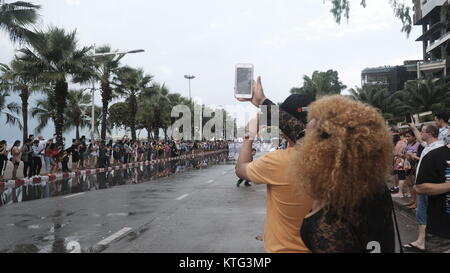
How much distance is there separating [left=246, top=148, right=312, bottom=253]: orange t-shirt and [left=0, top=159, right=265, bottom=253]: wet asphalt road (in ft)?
13.6

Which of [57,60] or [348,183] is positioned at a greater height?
[57,60]

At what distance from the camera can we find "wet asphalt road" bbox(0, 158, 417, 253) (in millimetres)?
6785

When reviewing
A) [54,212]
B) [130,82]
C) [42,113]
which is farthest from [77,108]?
[54,212]

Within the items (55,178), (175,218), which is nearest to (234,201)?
(175,218)

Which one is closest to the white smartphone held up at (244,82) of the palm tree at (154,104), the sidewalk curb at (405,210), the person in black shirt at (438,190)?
the person in black shirt at (438,190)

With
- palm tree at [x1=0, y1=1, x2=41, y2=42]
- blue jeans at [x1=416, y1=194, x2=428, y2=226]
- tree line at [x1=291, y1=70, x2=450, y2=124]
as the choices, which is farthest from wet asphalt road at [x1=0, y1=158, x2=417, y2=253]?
tree line at [x1=291, y1=70, x2=450, y2=124]

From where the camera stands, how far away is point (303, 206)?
232 cm

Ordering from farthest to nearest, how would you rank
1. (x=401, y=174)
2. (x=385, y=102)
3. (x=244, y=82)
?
(x=385, y=102), (x=401, y=174), (x=244, y=82)

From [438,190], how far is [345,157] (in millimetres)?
3113

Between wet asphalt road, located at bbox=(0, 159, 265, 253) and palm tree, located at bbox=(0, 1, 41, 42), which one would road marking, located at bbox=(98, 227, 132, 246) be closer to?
wet asphalt road, located at bbox=(0, 159, 265, 253)

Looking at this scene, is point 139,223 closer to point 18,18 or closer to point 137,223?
point 137,223

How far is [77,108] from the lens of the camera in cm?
5094
